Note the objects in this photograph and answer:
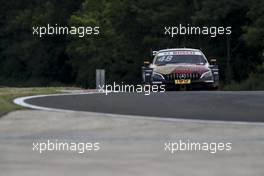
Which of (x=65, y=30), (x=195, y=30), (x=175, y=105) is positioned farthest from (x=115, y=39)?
(x=175, y=105)

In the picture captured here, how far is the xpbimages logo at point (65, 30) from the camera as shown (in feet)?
205

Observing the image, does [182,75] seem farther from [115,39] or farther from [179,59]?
[115,39]

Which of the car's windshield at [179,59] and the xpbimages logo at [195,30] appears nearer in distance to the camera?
the car's windshield at [179,59]

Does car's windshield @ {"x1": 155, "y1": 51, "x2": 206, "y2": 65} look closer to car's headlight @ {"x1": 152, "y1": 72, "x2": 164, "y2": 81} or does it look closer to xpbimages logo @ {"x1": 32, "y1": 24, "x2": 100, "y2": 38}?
car's headlight @ {"x1": 152, "y1": 72, "x2": 164, "y2": 81}

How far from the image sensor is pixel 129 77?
59.3 m

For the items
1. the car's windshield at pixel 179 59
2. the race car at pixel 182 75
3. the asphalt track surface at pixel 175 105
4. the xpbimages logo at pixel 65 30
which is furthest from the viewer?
the xpbimages logo at pixel 65 30

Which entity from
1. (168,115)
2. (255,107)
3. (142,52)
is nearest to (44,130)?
(168,115)

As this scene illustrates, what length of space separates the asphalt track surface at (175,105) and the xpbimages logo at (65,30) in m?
44.4

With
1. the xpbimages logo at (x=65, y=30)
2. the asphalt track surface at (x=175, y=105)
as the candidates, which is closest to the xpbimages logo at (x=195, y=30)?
the xpbimages logo at (x=65, y=30)

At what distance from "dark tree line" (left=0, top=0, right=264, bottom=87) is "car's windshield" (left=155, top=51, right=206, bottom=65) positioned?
23.1 m

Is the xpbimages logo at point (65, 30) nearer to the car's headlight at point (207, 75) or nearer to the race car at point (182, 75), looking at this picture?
the race car at point (182, 75)

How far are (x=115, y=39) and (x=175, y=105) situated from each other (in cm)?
4439

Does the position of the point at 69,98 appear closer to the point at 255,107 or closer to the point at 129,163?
the point at 255,107

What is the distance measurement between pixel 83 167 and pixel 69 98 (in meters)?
8.49
